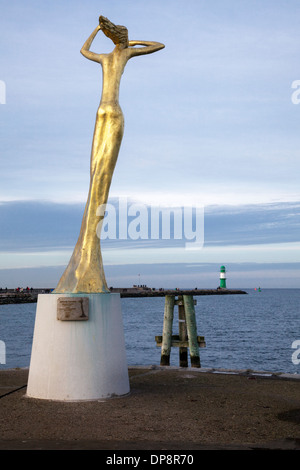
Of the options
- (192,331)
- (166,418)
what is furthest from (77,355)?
(192,331)

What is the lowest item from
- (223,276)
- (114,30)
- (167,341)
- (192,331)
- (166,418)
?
(166,418)

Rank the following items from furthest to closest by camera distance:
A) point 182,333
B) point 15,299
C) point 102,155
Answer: point 15,299, point 182,333, point 102,155

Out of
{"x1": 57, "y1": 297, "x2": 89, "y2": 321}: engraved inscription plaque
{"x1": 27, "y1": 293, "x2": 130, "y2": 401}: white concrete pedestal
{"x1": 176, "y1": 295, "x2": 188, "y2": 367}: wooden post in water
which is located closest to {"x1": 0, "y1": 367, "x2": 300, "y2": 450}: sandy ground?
{"x1": 27, "y1": 293, "x2": 130, "y2": 401}: white concrete pedestal

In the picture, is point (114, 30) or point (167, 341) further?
point (167, 341)

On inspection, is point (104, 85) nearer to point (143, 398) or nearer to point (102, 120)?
point (102, 120)

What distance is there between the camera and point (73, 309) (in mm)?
9359

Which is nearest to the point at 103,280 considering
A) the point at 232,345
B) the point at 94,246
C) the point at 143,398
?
the point at 94,246

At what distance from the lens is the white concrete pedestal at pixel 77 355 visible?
9.36 m

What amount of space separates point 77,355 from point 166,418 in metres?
2.11

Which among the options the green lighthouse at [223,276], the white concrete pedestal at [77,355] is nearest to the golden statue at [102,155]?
the white concrete pedestal at [77,355]

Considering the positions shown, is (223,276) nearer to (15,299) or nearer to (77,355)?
(15,299)

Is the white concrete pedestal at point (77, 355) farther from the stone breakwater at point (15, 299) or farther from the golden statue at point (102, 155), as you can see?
the stone breakwater at point (15, 299)

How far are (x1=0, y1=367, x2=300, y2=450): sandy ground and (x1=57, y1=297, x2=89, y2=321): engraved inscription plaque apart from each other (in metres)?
1.34
